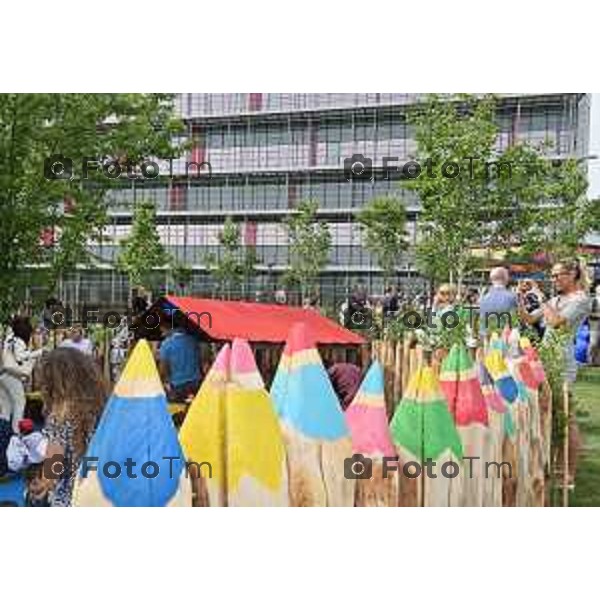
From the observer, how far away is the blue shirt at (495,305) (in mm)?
5322

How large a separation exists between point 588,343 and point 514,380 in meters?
0.43

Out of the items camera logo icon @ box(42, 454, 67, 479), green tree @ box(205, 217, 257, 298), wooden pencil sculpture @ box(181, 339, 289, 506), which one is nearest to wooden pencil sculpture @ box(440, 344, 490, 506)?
wooden pencil sculpture @ box(181, 339, 289, 506)

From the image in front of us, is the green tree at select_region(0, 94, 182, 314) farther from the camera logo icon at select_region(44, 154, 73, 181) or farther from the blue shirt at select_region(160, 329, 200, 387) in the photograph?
the blue shirt at select_region(160, 329, 200, 387)

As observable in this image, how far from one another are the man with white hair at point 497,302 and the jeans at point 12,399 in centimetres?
224

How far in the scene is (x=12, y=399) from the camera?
5.07 metres

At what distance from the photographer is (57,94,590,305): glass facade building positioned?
5105mm

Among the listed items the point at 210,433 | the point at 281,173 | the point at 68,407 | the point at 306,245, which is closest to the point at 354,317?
the point at 306,245

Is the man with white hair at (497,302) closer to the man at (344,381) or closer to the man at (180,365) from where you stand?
the man at (344,381)

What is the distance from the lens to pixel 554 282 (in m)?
5.39

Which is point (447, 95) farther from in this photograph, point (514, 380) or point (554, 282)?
point (514, 380)

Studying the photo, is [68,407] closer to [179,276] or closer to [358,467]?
[179,276]

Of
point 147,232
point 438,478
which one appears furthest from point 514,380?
point 147,232

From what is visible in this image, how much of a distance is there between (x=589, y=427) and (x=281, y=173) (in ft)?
6.58

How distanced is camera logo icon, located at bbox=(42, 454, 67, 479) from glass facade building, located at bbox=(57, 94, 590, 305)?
2.69ft
